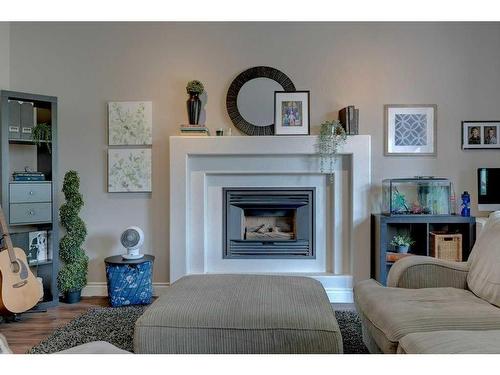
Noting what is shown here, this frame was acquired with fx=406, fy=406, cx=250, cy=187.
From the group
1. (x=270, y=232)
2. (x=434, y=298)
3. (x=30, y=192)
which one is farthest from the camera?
(x=270, y=232)

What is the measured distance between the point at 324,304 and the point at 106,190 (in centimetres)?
262

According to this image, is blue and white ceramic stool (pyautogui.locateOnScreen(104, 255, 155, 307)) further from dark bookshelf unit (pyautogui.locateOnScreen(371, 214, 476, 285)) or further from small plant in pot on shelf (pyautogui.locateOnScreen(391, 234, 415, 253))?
small plant in pot on shelf (pyautogui.locateOnScreen(391, 234, 415, 253))

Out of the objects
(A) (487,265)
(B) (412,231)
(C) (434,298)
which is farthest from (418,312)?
(B) (412,231)

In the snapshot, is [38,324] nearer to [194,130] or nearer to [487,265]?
[194,130]

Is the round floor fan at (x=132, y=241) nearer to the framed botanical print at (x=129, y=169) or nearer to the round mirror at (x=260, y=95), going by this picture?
the framed botanical print at (x=129, y=169)

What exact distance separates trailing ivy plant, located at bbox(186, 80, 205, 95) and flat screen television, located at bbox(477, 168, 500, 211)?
2.66m

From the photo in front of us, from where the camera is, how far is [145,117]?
382 centimetres

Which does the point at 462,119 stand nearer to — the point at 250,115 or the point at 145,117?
the point at 250,115

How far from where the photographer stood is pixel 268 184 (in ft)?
12.4

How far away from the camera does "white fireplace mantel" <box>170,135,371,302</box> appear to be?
363 cm

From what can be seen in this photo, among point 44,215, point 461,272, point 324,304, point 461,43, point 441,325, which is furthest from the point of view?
point 461,43

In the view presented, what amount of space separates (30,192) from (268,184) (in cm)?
203
